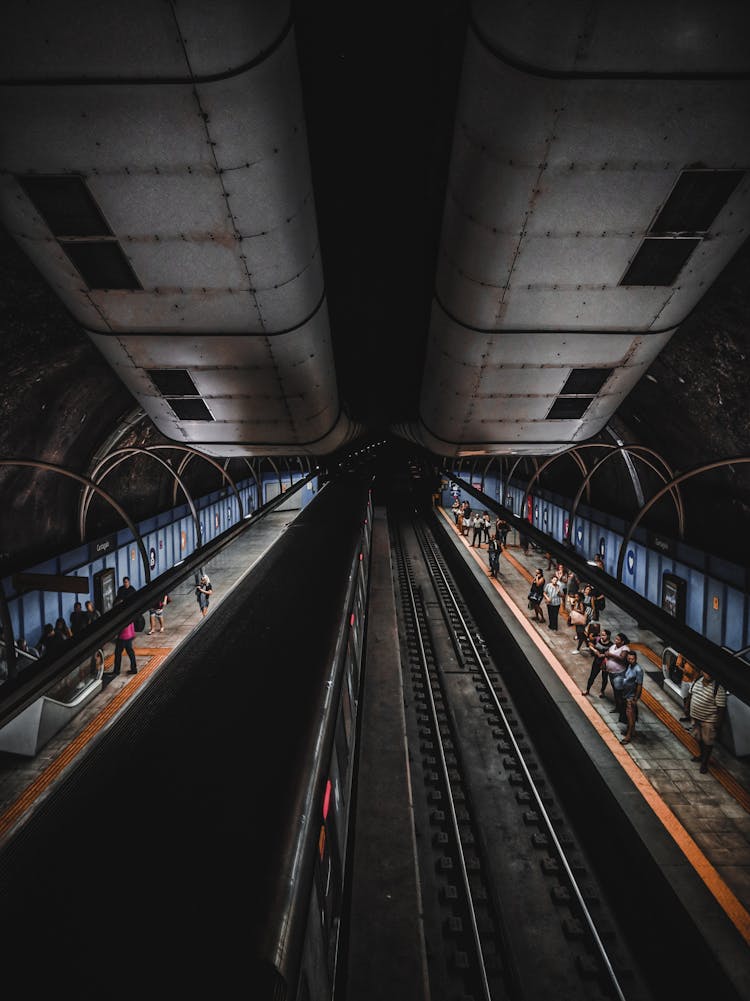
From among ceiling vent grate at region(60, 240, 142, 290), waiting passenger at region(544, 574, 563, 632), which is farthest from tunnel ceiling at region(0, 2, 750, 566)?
waiting passenger at region(544, 574, 563, 632)

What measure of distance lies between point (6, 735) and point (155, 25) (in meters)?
9.07

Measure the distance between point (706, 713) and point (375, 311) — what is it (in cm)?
871

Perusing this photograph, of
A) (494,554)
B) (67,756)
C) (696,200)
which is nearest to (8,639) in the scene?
(696,200)

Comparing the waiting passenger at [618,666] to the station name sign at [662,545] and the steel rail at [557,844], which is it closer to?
the steel rail at [557,844]

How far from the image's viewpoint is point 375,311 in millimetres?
9539

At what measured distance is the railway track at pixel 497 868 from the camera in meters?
4.82

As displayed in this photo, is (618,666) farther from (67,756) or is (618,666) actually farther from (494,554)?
(67,756)

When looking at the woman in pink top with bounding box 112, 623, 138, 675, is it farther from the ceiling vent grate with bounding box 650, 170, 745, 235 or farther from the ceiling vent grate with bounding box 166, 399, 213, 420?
the ceiling vent grate with bounding box 650, 170, 745, 235

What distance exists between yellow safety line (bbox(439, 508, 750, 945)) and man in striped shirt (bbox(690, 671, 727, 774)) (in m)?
1.02

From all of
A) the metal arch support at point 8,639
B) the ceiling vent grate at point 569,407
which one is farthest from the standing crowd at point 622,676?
the metal arch support at point 8,639

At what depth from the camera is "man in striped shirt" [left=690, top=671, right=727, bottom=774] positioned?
6.96m

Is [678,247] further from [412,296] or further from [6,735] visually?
[6,735]

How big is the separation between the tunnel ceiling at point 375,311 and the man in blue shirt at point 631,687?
3.47 m

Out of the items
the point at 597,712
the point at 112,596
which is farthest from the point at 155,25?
the point at 112,596
